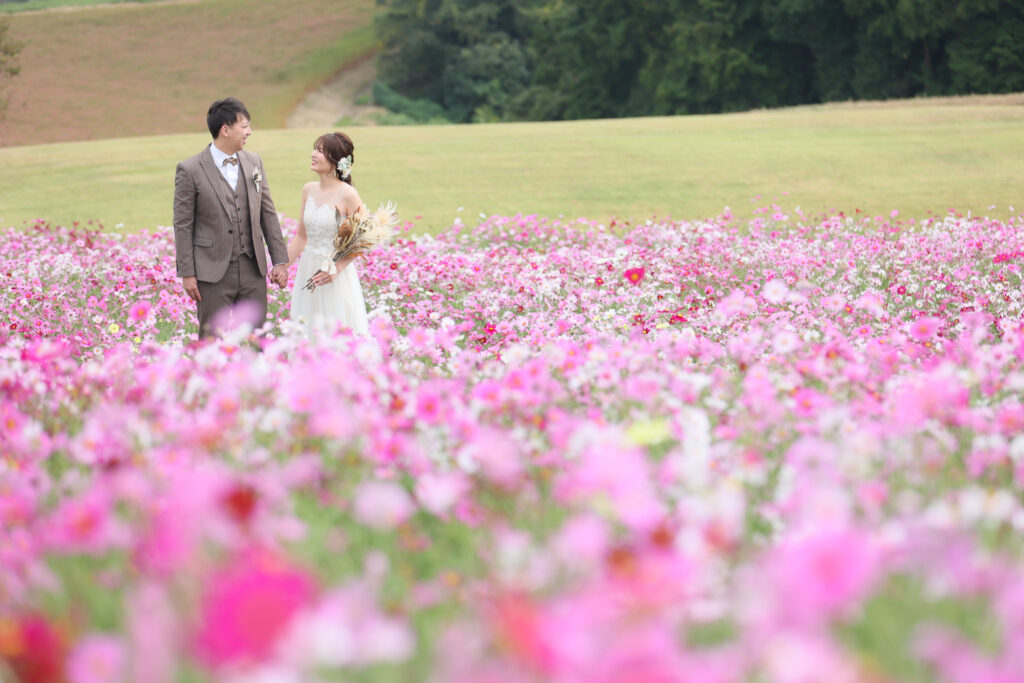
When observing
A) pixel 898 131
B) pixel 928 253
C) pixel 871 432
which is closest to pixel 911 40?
pixel 898 131

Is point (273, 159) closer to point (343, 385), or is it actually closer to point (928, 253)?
point (928, 253)

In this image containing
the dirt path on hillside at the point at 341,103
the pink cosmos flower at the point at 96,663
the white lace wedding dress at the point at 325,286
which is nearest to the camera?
the pink cosmos flower at the point at 96,663

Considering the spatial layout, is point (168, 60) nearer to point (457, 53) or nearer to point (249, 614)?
point (457, 53)

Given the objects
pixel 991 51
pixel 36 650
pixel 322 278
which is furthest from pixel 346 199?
pixel 991 51

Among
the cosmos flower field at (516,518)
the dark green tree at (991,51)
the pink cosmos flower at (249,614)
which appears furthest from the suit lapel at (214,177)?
the dark green tree at (991,51)

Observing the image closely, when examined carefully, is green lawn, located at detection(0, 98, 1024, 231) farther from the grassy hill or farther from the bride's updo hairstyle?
the grassy hill

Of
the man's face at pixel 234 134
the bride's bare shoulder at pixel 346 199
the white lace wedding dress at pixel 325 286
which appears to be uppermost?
the man's face at pixel 234 134

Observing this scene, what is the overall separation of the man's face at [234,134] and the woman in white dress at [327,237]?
560 millimetres

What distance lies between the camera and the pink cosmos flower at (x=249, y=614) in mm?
1296

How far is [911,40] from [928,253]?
34.1m

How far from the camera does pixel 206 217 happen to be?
264 inches

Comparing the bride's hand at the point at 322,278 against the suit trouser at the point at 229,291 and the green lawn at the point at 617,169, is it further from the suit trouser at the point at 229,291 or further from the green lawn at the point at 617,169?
the green lawn at the point at 617,169

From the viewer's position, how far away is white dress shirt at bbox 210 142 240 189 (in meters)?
6.70

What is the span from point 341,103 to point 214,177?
5401 cm
